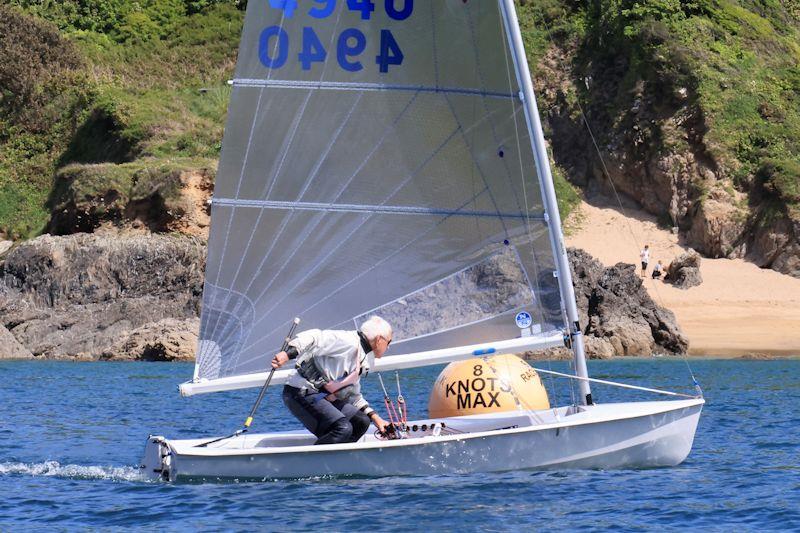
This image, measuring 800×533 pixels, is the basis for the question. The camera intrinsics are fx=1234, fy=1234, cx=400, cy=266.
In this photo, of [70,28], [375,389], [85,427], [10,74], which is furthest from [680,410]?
[70,28]

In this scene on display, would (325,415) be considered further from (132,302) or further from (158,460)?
(132,302)

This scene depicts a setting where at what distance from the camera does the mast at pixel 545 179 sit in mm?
11492

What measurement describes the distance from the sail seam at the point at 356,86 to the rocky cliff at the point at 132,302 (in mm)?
19839

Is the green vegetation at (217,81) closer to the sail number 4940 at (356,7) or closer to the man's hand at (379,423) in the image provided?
A: the sail number 4940 at (356,7)

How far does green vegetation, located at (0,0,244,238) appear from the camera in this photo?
44312mm

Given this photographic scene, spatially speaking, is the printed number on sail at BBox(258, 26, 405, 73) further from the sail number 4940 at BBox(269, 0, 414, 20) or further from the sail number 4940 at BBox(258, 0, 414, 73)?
the sail number 4940 at BBox(269, 0, 414, 20)

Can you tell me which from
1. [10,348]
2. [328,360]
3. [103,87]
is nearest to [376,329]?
[328,360]

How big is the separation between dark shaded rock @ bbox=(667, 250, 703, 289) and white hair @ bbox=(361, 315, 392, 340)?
24.7 m

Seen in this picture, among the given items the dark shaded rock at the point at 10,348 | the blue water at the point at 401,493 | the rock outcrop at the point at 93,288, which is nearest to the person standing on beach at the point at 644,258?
the rock outcrop at the point at 93,288

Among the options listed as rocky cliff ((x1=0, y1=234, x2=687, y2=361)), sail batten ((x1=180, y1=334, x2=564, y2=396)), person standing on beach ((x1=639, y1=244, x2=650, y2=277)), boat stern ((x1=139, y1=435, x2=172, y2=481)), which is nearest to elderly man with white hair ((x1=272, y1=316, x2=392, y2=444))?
sail batten ((x1=180, y1=334, x2=564, y2=396))

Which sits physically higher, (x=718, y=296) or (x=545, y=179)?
(x=545, y=179)

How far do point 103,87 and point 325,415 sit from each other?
131 feet

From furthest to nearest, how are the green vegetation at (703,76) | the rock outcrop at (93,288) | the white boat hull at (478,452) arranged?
the green vegetation at (703,76) < the rock outcrop at (93,288) < the white boat hull at (478,452)

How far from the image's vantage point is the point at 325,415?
11133 mm
